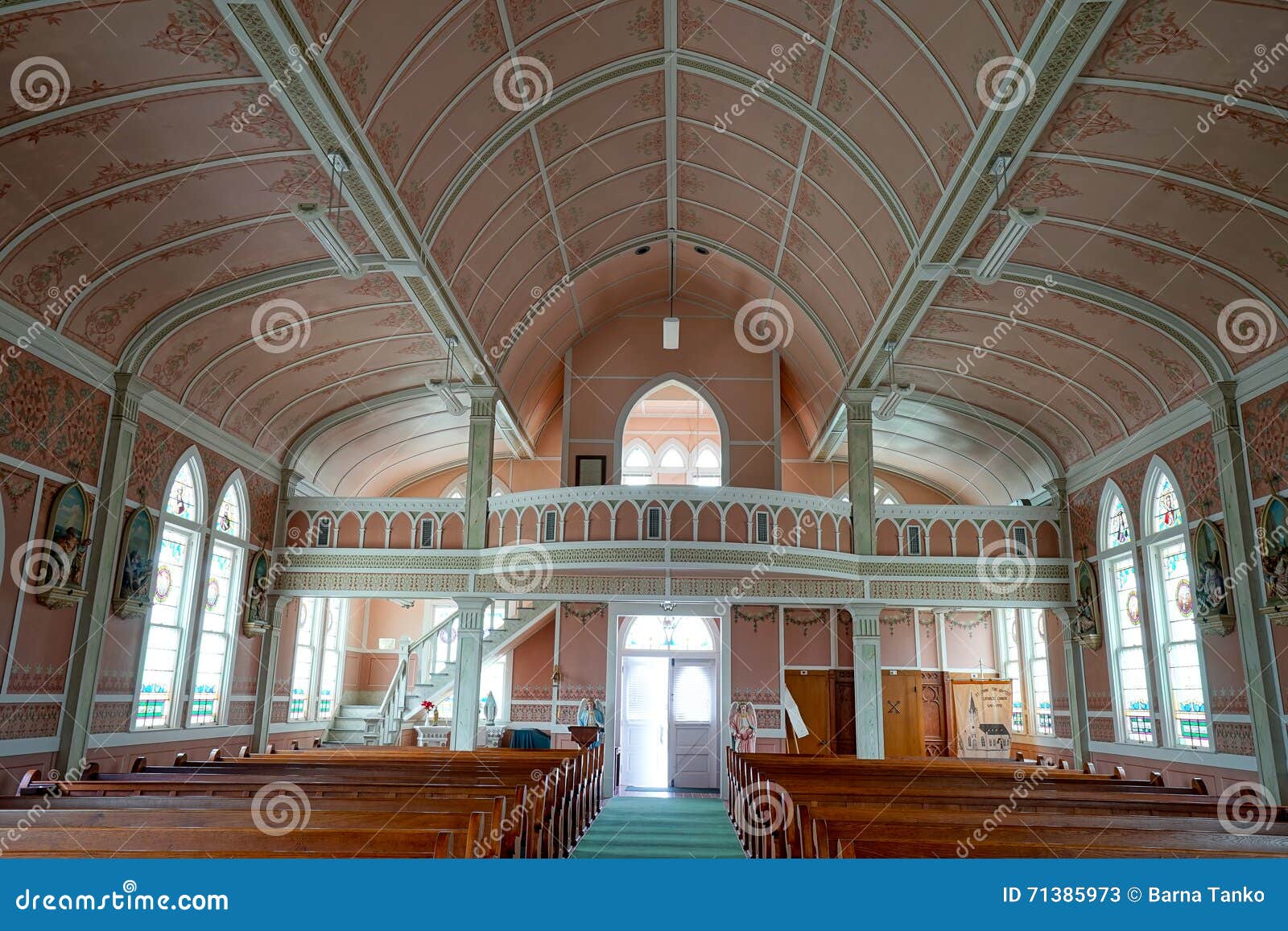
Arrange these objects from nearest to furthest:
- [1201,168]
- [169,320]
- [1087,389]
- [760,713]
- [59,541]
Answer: [1201,168], [59,541], [169,320], [1087,389], [760,713]

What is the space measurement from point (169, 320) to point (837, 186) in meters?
7.64

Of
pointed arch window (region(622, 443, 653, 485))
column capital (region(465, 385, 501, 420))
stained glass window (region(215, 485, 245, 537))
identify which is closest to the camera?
stained glass window (region(215, 485, 245, 537))

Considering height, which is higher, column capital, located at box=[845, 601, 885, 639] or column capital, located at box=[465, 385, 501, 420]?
column capital, located at box=[465, 385, 501, 420]

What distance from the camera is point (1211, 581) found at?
9641 millimetres

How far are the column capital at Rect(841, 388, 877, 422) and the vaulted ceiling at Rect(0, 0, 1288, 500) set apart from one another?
38 cm

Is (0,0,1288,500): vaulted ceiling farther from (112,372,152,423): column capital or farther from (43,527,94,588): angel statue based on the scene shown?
(43,527,94,588): angel statue

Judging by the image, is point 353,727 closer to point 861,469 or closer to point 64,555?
point 64,555

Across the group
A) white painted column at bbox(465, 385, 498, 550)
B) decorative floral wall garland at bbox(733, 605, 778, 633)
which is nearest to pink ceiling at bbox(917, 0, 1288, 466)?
decorative floral wall garland at bbox(733, 605, 778, 633)

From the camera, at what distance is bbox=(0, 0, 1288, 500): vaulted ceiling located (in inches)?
254

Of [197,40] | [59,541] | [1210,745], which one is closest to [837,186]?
[197,40]

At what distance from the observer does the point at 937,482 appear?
18266 mm

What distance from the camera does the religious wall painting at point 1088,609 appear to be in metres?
12.4

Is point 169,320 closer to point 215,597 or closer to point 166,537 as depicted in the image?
point 166,537

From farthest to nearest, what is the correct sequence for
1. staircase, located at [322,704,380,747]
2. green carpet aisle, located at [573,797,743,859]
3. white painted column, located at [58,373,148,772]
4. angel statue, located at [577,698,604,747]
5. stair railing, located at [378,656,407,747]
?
staircase, located at [322,704,380,747] → stair railing, located at [378,656,407,747] → angel statue, located at [577,698,604,747] → green carpet aisle, located at [573,797,743,859] → white painted column, located at [58,373,148,772]
